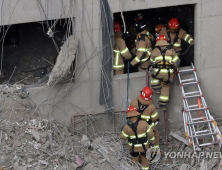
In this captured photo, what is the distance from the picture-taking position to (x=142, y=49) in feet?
32.0

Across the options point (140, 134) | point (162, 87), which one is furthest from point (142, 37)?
point (140, 134)

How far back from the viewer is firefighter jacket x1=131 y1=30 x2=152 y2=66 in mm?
9734

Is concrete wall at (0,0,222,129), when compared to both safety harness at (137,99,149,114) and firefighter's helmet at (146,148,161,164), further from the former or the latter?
firefighter's helmet at (146,148,161,164)

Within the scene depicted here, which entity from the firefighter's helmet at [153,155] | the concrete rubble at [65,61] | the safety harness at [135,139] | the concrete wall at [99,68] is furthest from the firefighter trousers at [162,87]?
the concrete rubble at [65,61]

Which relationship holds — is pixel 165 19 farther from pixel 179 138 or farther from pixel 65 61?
pixel 65 61

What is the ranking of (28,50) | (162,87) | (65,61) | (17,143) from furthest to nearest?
(28,50), (162,87), (65,61), (17,143)

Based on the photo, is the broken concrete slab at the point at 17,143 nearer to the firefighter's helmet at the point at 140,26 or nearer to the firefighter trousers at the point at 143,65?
the firefighter trousers at the point at 143,65

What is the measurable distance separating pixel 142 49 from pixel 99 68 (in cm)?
111

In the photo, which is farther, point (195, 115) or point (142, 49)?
point (195, 115)

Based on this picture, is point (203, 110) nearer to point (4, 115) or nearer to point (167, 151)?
point (167, 151)

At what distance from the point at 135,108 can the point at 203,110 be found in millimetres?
1789

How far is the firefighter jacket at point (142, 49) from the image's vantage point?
9.73m

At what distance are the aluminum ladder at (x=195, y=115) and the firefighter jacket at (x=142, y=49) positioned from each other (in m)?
0.83

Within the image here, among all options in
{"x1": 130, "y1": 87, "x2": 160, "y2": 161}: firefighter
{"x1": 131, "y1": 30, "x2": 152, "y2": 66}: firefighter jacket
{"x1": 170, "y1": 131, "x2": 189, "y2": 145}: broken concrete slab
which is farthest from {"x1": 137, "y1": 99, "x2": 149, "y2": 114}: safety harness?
{"x1": 170, "y1": 131, "x2": 189, "y2": 145}: broken concrete slab
